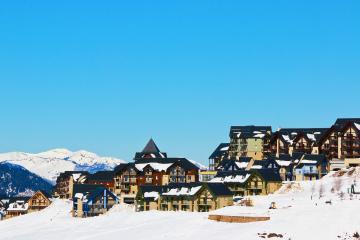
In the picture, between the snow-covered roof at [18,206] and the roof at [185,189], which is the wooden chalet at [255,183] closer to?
the roof at [185,189]

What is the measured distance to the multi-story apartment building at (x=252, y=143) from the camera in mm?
170750

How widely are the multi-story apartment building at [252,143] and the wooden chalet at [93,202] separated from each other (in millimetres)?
44834

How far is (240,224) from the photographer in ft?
287

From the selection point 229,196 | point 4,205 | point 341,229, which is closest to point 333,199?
point 229,196

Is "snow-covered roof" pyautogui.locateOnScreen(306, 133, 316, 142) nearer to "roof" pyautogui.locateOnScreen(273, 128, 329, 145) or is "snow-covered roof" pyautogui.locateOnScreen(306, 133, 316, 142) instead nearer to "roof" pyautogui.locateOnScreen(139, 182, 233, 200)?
"roof" pyautogui.locateOnScreen(273, 128, 329, 145)

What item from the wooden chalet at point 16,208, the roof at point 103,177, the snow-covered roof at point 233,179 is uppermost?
the roof at point 103,177

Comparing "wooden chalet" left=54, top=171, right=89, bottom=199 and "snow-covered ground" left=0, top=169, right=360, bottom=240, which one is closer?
"snow-covered ground" left=0, top=169, right=360, bottom=240

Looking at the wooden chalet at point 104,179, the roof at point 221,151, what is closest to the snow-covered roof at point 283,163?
the roof at point 221,151

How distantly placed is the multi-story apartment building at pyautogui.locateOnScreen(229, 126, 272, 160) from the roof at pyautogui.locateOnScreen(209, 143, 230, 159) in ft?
19.5

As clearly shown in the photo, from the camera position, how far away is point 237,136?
173875mm

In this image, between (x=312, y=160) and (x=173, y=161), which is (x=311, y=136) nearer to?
(x=312, y=160)

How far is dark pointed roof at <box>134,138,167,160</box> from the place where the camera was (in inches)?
7131

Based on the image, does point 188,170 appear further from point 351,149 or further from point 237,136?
point 351,149

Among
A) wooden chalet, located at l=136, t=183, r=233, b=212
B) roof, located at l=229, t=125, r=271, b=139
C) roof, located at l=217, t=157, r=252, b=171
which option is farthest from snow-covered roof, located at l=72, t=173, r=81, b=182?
wooden chalet, located at l=136, t=183, r=233, b=212
